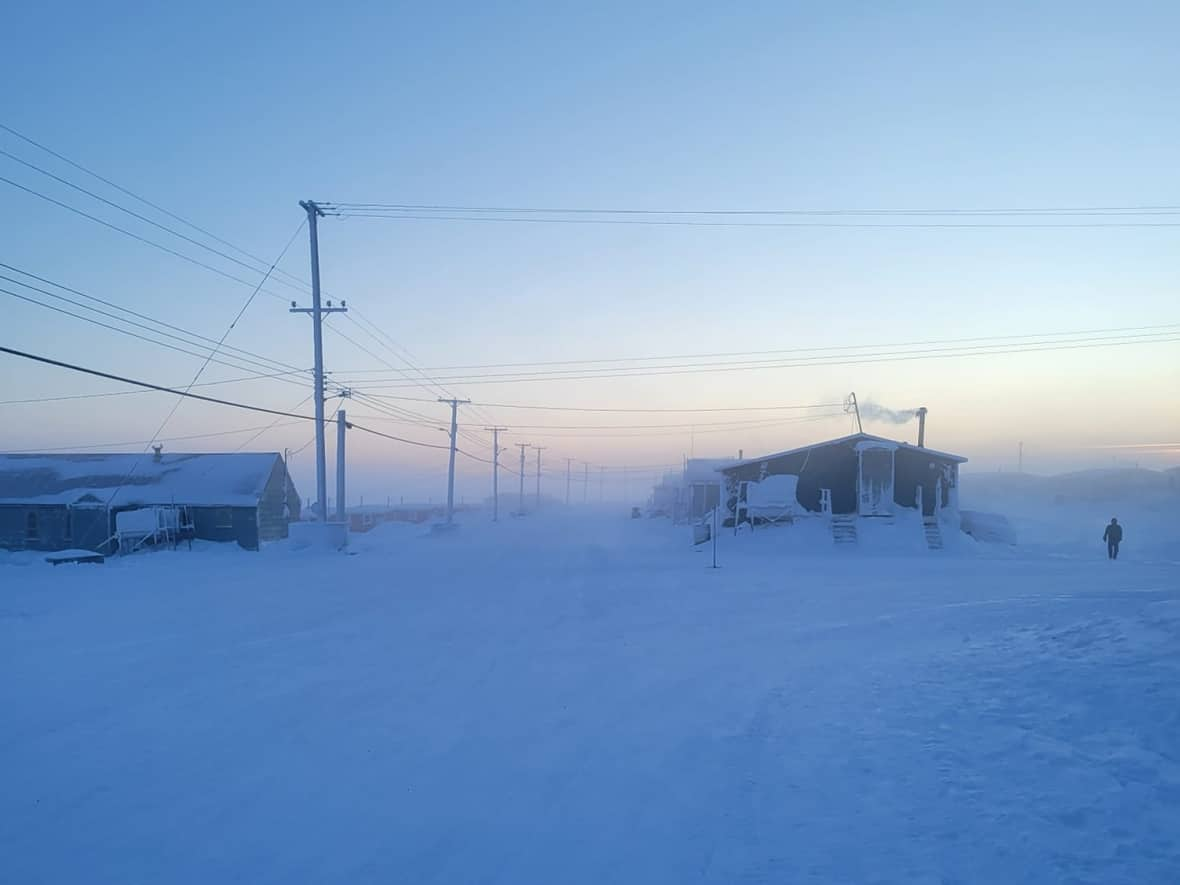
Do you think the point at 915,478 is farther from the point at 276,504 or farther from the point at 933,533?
the point at 276,504

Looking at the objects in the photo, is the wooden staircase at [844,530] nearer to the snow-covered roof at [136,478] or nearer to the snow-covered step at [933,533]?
the snow-covered step at [933,533]

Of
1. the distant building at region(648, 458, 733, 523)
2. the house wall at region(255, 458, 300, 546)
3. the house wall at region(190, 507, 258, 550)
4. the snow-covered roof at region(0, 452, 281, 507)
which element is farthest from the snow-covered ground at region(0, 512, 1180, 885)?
the distant building at region(648, 458, 733, 523)

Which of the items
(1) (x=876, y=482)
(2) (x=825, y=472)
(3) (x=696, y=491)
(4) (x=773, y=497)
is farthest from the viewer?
(3) (x=696, y=491)

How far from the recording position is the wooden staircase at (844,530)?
114 feet

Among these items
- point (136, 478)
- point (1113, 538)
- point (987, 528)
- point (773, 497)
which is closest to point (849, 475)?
point (773, 497)

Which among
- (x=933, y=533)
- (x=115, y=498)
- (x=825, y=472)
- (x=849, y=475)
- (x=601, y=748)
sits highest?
(x=825, y=472)

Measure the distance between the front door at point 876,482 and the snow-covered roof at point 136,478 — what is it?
3245cm

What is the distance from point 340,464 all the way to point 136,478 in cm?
1847

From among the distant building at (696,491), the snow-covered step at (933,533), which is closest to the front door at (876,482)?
the snow-covered step at (933,533)

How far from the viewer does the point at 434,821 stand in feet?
19.6

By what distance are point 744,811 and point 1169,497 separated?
95.9 meters

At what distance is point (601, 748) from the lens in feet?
24.8

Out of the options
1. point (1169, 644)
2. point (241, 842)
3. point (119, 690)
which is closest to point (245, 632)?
point (119, 690)

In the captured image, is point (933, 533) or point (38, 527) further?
point (38, 527)
